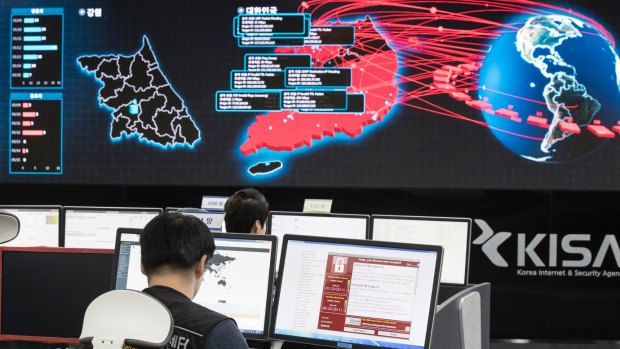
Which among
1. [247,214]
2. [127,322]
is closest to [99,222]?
[247,214]

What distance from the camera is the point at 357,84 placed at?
6.38m

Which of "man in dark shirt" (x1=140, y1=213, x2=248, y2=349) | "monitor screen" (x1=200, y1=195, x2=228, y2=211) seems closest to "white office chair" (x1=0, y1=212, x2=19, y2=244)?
"man in dark shirt" (x1=140, y1=213, x2=248, y2=349)

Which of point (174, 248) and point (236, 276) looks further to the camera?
point (236, 276)

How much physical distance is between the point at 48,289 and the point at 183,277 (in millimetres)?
1138

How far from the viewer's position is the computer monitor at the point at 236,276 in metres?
2.73

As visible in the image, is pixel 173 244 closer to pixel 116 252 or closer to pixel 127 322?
pixel 127 322

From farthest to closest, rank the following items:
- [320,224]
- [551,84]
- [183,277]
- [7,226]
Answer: [551,84]
[320,224]
[7,226]
[183,277]

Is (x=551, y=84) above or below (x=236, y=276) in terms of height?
above

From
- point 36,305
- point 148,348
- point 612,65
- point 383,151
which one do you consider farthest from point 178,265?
point 612,65

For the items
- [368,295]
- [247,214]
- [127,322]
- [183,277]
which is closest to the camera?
[127,322]

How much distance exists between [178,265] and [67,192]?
4997mm

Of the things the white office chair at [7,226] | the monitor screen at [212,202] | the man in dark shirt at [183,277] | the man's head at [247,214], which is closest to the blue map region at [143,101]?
the monitor screen at [212,202]

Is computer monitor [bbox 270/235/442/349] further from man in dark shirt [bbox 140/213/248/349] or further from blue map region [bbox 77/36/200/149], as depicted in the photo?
blue map region [bbox 77/36/200/149]

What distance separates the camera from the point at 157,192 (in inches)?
258
